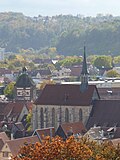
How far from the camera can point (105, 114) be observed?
274ft

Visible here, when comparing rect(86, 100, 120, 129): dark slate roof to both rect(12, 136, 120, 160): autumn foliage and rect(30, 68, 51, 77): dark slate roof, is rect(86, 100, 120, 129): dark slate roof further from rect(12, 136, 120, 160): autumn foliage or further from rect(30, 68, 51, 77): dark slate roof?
rect(30, 68, 51, 77): dark slate roof

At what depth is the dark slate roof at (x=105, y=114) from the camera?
82250mm

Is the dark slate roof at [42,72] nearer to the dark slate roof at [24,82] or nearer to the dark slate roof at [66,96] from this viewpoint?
the dark slate roof at [24,82]

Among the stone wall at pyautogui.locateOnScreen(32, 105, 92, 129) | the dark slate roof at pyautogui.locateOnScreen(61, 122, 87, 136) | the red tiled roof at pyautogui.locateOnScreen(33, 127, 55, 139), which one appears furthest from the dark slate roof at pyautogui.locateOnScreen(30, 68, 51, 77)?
the red tiled roof at pyautogui.locateOnScreen(33, 127, 55, 139)

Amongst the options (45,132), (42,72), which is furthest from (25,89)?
(42,72)

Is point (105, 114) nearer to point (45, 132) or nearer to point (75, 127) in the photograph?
point (75, 127)

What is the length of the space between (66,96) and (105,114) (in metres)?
5.69

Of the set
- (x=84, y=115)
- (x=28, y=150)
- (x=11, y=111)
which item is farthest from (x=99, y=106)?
(x=28, y=150)

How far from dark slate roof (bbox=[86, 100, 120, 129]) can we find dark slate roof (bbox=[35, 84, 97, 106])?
126 centimetres

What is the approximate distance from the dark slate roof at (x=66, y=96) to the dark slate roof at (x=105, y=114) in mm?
1259

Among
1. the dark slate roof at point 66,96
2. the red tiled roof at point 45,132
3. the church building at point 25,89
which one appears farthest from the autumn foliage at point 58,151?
the church building at point 25,89

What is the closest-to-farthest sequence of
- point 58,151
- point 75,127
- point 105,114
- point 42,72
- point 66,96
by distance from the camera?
point 58,151 < point 75,127 < point 105,114 < point 66,96 < point 42,72

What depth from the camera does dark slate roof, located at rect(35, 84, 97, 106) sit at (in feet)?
283

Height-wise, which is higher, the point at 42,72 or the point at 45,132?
the point at 45,132
